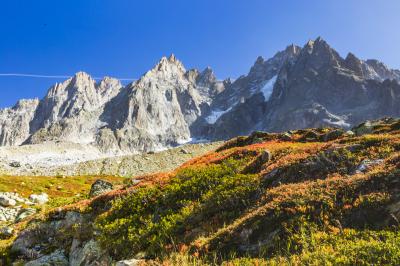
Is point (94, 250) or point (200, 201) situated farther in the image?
point (200, 201)

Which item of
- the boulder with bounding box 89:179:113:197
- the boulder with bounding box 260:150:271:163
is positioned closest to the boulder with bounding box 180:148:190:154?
the boulder with bounding box 89:179:113:197

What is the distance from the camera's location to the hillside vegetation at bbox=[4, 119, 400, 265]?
10633 millimetres

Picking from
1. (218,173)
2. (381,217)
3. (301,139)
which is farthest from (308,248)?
(301,139)

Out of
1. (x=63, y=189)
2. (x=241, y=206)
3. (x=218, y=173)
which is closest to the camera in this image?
(x=241, y=206)

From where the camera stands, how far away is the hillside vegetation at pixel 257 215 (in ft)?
34.9

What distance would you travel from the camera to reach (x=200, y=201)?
17.5 m

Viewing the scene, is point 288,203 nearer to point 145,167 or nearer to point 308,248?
point 308,248

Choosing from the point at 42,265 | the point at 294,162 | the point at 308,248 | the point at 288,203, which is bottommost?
the point at 42,265

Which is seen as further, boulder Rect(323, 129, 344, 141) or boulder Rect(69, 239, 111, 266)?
boulder Rect(323, 129, 344, 141)

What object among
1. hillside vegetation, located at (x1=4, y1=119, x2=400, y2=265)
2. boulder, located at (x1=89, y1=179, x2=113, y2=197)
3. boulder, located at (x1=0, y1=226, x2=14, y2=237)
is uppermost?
boulder, located at (x1=89, y1=179, x2=113, y2=197)

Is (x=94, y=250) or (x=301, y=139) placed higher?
(x=301, y=139)

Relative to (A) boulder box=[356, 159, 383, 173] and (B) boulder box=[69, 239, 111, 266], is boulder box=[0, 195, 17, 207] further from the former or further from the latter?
(A) boulder box=[356, 159, 383, 173]

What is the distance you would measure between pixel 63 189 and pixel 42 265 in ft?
119

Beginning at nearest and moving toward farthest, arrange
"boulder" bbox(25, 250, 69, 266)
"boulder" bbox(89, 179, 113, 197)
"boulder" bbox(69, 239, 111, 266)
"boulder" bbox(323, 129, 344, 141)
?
"boulder" bbox(69, 239, 111, 266), "boulder" bbox(25, 250, 69, 266), "boulder" bbox(89, 179, 113, 197), "boulder" bbox(323, 129, 344, 141)
